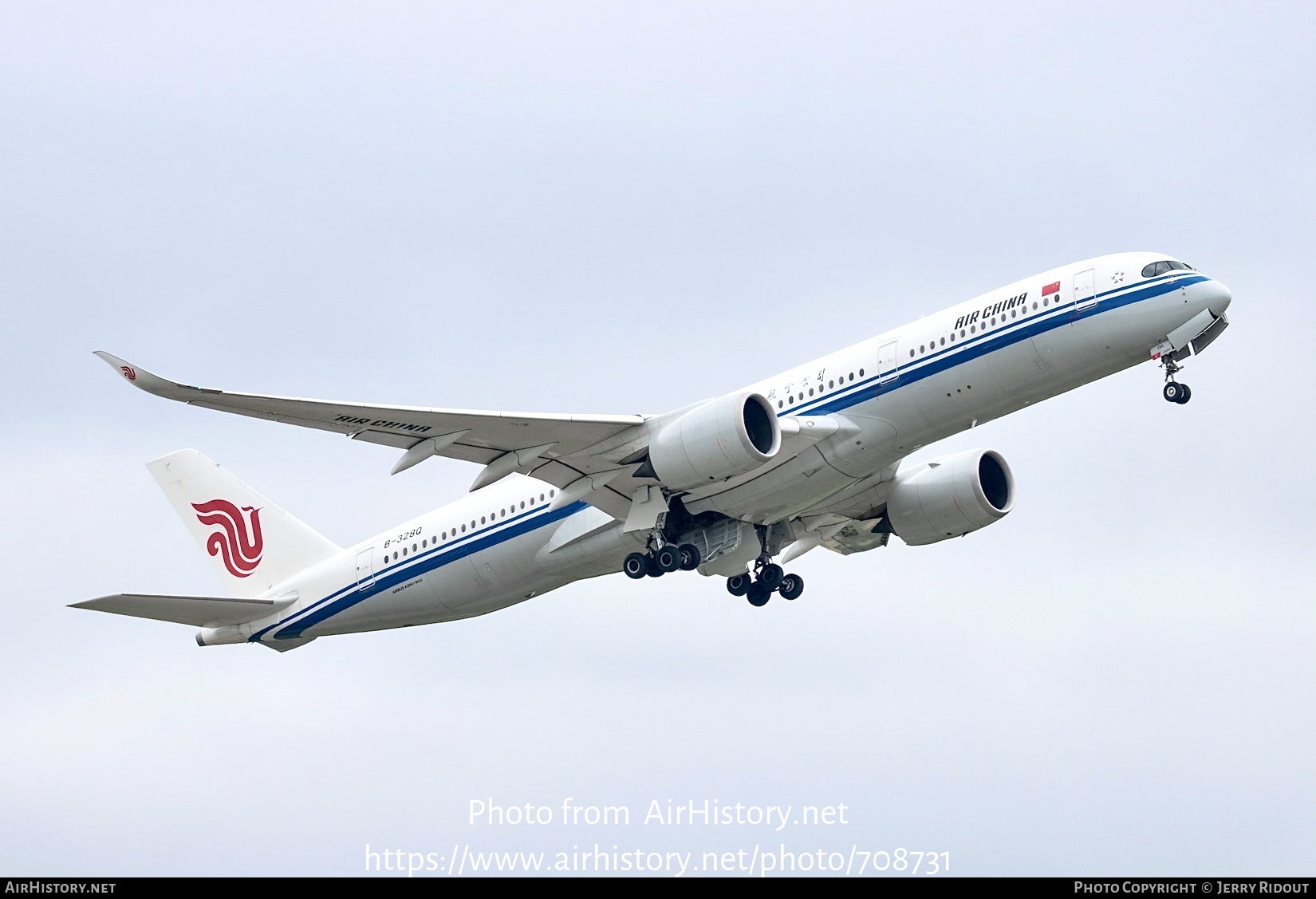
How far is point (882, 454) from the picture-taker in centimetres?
3444

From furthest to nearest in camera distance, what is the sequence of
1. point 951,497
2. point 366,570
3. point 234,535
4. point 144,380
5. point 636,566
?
1. point 234,535
2. point 366,570
3. point 951,497
4. point 636,566
5. point 144,380

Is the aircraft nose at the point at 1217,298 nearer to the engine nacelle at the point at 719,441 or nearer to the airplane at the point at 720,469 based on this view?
the airplane at the point at 720,469

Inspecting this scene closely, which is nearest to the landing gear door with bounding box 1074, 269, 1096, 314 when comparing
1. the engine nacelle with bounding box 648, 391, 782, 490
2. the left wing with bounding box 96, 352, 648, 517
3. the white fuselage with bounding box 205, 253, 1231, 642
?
the white fuselage with bounding box 205, 253, 1231, 642

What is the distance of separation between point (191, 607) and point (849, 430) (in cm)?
1700

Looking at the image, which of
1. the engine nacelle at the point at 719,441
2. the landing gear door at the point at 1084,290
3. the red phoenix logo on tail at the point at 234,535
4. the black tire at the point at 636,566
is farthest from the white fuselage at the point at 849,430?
the red phoenix logo on tail at the point at 234,535

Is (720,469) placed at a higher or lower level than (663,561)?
higher

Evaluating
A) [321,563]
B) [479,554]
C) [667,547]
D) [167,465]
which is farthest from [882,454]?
[167,465]

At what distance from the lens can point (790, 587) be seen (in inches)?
1614

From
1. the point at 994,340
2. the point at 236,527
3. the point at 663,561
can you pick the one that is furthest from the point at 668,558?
the point at 236,527

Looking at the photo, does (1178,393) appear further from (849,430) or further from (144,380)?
(144,380)

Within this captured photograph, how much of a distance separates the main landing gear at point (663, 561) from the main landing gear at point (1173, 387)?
10657mm

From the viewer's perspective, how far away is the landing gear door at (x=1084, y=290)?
107 ft

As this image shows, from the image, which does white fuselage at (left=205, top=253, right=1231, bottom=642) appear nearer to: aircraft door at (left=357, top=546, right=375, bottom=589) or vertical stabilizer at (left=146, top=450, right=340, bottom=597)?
aircraft door at (left=357, top=546, right=375, bottom=589)

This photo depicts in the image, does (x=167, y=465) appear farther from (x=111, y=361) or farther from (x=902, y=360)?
(x=902, y=360)
